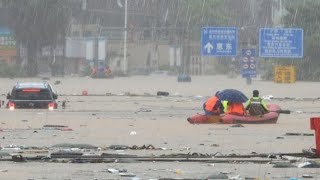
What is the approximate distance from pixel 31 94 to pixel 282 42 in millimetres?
31620

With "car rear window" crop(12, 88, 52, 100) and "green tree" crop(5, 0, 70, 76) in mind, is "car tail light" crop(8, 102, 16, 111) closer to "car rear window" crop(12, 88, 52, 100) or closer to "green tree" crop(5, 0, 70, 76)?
"car rear window" crop(12, 88, 52, 100)

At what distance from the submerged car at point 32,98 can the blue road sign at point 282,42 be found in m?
30.9

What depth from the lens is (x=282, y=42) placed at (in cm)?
6994

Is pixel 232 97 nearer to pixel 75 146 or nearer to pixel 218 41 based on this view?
pixel 75 146

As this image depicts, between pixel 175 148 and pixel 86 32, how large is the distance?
10047cm

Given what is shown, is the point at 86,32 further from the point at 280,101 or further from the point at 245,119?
the point at 245,119

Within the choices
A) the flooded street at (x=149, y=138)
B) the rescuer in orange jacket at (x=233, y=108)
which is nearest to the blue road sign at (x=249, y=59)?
the flooded street at (x=149, y=138)

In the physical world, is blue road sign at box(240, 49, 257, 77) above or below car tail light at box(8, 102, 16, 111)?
below

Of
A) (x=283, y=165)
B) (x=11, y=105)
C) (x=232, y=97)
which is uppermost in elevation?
(x=283, y=165)

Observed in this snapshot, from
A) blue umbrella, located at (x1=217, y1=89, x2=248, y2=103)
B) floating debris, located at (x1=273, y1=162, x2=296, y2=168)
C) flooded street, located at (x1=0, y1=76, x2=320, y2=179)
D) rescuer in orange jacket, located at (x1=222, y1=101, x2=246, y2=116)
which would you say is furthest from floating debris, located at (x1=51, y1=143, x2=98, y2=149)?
blue umbrella, located at (x1=217, y1=89, x2=248, y2=103)

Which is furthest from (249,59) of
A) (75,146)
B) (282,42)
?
(75,146)

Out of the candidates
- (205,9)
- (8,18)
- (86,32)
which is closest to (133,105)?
(8,18)

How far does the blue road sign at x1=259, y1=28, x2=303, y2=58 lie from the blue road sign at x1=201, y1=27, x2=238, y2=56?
6.04ft

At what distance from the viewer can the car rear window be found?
133 ft
